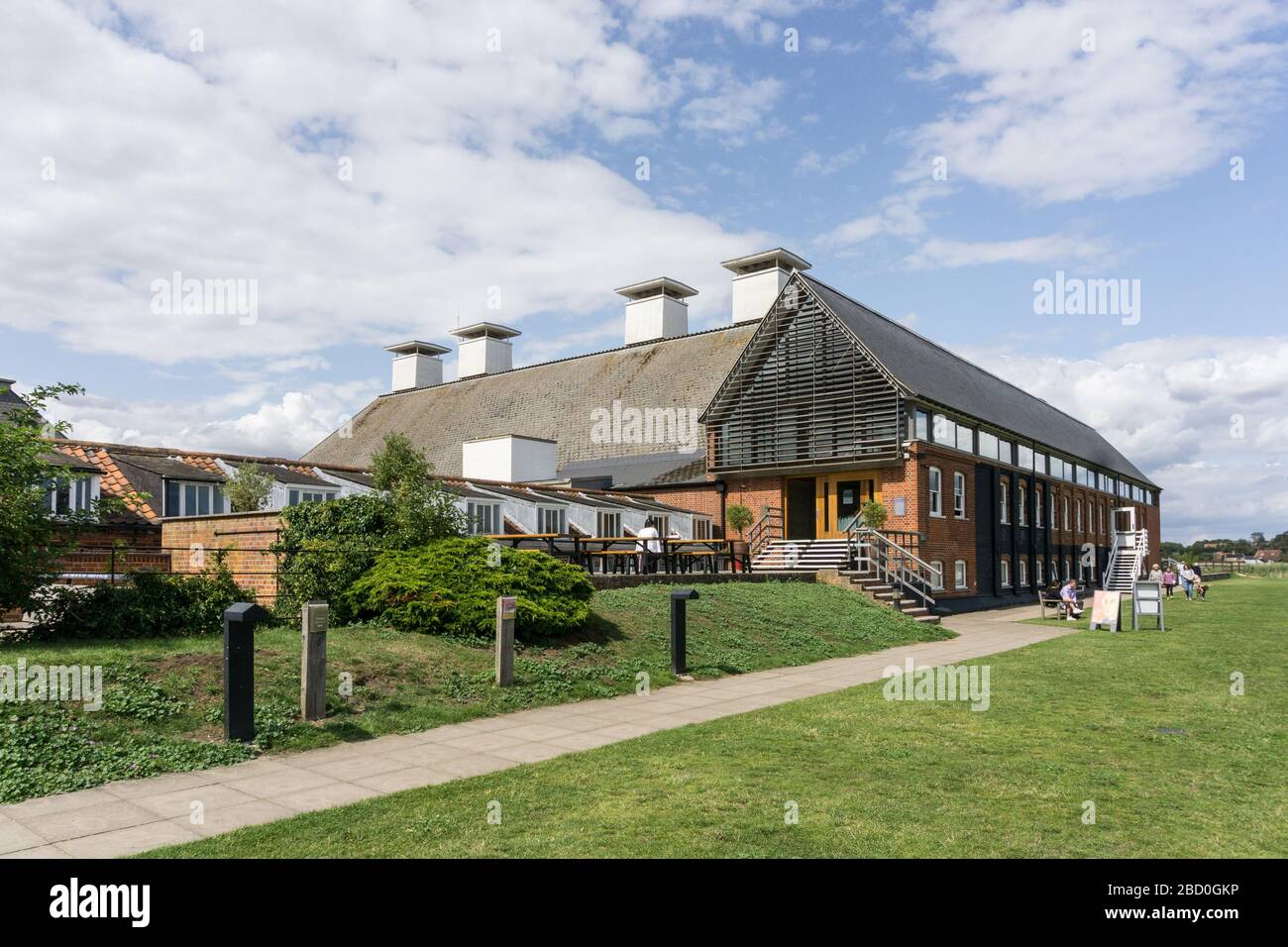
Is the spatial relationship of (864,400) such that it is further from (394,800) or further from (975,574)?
(394,800)

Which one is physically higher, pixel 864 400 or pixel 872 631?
pixel 864 400

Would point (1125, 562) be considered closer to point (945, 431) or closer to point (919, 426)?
point (945, 431)

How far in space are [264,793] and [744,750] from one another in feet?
13.6

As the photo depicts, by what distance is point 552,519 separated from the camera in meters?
26.4

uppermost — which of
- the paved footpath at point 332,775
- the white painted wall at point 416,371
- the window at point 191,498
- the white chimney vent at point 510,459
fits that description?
the white painted wall at point 416,371

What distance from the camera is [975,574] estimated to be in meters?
32.4

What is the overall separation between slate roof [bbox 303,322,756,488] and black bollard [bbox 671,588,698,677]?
2219cm

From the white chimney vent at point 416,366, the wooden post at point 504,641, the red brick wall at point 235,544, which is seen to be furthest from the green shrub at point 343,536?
the white chimney vent at point 416,366

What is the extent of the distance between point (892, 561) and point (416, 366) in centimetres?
4343

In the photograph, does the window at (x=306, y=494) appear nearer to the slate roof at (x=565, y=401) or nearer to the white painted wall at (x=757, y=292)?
the slate roof at (x=565, y=401)

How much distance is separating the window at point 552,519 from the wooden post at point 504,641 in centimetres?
1415

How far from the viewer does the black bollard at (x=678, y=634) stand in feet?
44.4

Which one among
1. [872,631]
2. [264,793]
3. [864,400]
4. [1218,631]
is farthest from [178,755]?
[864,400]

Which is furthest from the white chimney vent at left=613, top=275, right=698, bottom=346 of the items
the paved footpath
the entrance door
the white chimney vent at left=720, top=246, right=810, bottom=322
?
the paved footpath
